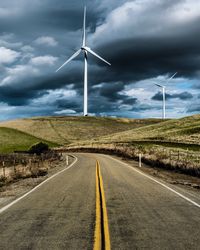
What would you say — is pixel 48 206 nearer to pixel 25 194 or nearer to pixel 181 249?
pixel 25 194

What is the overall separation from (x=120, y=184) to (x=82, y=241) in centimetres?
1206

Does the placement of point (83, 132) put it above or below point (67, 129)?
below

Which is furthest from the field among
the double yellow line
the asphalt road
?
the double yellow line

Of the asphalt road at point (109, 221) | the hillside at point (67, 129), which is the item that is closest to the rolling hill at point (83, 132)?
the hillside at point (67, 129)

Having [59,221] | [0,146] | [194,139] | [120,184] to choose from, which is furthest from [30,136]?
[59,221]

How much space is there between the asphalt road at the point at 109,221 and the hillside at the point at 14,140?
A: 76.4 m

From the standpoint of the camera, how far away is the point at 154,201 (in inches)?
574

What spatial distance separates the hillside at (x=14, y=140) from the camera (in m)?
95.5

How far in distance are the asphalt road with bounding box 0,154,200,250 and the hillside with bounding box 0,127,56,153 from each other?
3008 inches

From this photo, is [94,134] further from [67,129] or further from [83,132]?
[67,129]

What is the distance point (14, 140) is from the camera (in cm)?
10750

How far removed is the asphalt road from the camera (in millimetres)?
8547

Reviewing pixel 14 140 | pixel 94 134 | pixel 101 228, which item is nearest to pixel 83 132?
pixel 94 134

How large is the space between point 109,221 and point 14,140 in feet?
326
